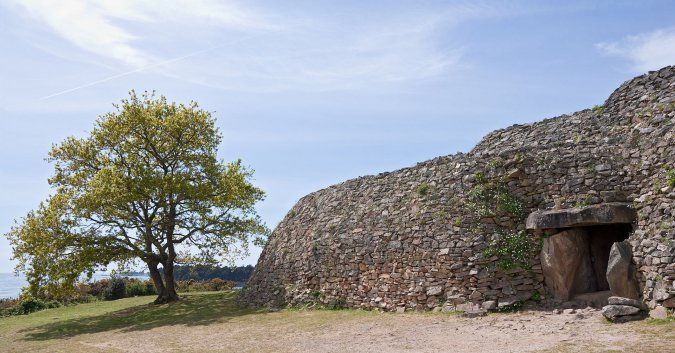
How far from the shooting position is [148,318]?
23.2 metres

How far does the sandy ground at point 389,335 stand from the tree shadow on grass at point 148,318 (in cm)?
117

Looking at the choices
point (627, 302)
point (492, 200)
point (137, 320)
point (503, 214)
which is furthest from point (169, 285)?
point (627, 302)

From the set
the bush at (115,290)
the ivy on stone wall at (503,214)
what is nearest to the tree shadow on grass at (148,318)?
the bush at (115,290)

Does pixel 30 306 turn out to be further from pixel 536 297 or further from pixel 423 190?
pixel 536 297

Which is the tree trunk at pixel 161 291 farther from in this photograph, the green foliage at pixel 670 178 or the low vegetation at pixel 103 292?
the green foliage at pixel 670 178

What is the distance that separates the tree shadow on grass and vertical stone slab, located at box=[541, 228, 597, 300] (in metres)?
12.3

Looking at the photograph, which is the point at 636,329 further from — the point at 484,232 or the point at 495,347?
the point at 484,232

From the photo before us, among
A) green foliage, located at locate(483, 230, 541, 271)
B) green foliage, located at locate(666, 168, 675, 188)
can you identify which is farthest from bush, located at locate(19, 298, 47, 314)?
green foliage, located at locate(666, 168, 675, 188)

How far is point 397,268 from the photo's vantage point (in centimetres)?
1756

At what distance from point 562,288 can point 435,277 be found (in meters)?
3.72

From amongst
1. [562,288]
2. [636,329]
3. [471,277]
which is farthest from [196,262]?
[636,329]

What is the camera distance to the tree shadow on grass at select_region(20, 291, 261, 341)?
68.3 feet

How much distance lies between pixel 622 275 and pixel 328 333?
26.1 ft

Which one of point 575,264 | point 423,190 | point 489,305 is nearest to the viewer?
point 575,264
